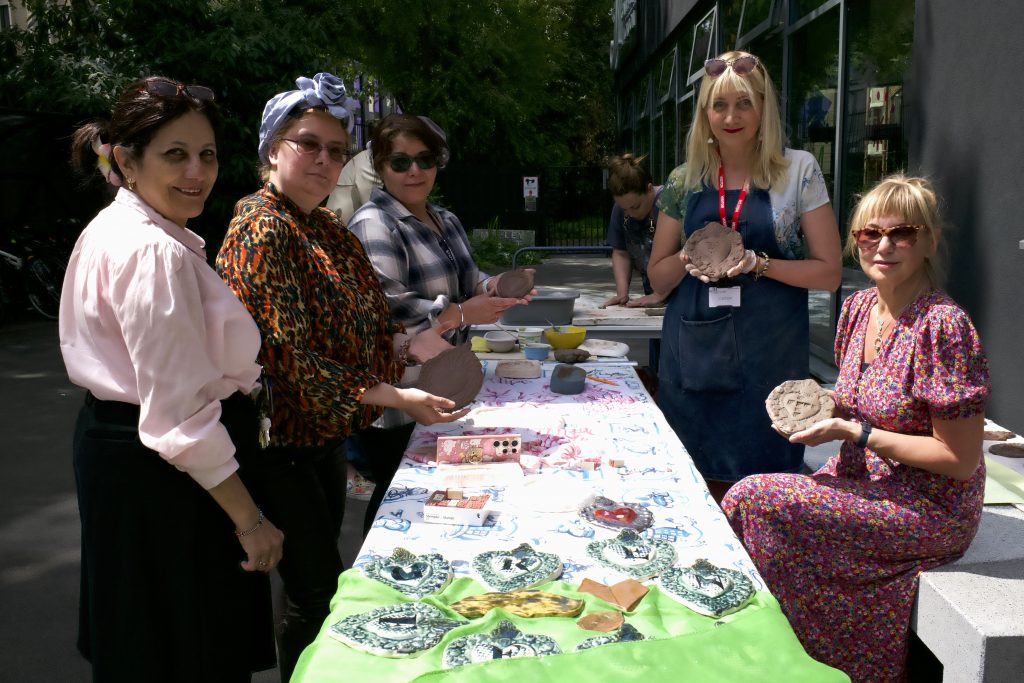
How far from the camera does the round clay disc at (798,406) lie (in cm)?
201

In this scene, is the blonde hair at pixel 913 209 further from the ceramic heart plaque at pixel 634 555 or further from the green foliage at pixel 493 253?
the green foliage at pixel 493 253

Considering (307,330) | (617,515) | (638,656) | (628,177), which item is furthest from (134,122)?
(628,177)

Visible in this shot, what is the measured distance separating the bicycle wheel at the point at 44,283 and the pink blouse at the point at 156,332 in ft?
29.9

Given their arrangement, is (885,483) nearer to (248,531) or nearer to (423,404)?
(423,404)

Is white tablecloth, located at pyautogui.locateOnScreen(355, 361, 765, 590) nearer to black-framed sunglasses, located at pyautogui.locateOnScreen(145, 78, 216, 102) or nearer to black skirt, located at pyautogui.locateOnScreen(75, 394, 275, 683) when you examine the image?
black skirt, located at pyautogui.locateOnScreen(75, 394, 275, 683)

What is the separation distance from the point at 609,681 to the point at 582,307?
154 inches

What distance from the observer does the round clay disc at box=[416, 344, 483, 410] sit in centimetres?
236

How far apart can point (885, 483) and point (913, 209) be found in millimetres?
709

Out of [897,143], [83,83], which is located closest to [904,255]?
[897,143]

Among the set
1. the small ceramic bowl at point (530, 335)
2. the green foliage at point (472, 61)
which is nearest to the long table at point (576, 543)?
the small ceramic bowl at point (530, 335)

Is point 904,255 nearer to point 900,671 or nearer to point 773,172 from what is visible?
point 773,172

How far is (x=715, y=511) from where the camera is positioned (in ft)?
5.76

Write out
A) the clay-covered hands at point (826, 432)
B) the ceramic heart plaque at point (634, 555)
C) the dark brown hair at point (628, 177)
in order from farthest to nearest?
the dark brown hair at point (628, 177) → the clay-covered hands at point (826, 432) → the ceramic heart plaque at point (634, 555)

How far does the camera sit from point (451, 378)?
2371 mm
